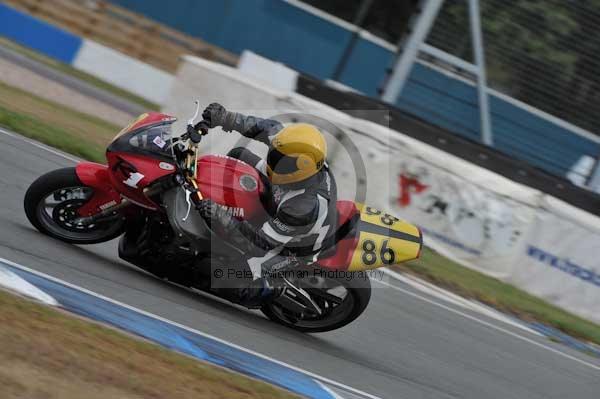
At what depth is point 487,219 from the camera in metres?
13.2

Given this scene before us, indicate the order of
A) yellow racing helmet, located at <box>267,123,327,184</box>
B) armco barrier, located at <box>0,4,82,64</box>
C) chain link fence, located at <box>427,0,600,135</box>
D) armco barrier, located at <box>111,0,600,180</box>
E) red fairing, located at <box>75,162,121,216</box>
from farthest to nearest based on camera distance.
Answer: armco barrier, located at <box>111,0,600,180</box> → armco barrier, located at <box>0,4,82,64</box> → chain link fence, located at <box>427,0,600,135</box> → red fairing, located at <box>75,162,121,216</box> → yellow racing helmet, located at <box>267,123,327,184</box>

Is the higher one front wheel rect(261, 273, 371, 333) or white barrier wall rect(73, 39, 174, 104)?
white barrier wall rect(73, 39, 174, 104)

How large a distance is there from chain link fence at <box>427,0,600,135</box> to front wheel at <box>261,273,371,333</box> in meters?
9.01

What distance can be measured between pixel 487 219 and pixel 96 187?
728cm

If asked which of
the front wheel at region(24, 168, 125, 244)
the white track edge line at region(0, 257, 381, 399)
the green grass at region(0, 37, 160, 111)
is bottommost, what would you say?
the white track edge line at region(0, 257, 381, 399)

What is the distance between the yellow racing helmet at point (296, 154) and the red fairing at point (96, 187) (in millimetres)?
1173

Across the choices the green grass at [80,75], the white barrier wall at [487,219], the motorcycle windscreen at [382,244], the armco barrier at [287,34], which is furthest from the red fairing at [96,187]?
the armco barrier at [287,34]

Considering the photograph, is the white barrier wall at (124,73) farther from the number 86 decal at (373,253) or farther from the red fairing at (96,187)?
the number 86 decal at (373,253)

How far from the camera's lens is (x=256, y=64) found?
63.6 feet

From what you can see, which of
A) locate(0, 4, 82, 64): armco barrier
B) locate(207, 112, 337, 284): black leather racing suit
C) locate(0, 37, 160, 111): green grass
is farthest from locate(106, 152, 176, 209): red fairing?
locate(0, 4, 82, 64): armco barrier

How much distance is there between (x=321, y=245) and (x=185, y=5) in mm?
20156

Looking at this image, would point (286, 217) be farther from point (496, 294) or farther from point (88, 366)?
point (496, 294)

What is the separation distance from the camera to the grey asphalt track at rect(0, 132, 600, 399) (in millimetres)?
6797

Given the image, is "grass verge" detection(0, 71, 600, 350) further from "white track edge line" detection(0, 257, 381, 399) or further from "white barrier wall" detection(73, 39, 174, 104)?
"white barrier wall" detection(73, 39, 174, 104)
